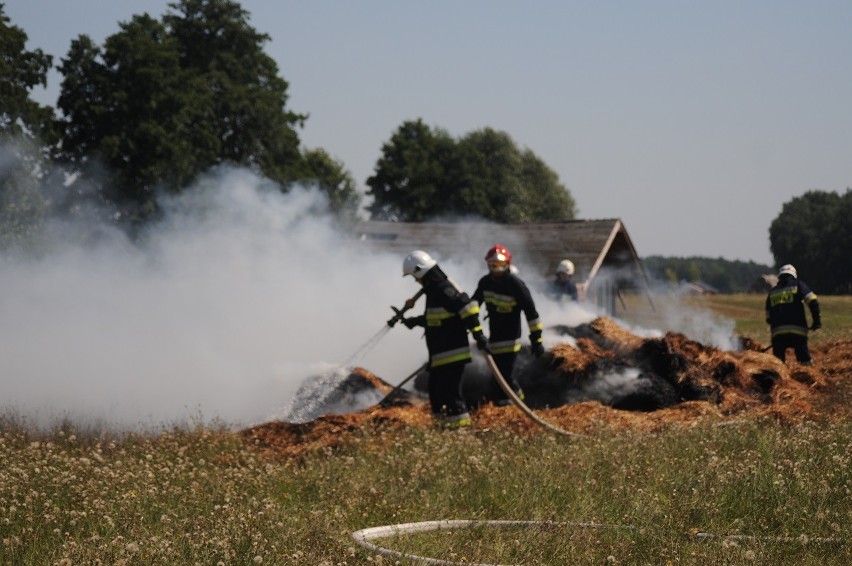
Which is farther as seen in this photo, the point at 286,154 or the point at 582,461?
the point at 286,154

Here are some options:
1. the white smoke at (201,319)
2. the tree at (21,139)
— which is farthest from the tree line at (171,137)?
the white smoke at (201,319)

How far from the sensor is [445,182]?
72500 millimetres

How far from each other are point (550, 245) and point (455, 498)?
1224 inches

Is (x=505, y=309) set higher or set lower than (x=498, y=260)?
lower

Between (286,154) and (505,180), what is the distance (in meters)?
27.9

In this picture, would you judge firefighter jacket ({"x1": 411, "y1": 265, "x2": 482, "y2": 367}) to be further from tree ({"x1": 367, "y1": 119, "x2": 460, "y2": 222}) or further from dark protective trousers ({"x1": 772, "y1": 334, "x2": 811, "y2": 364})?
tree ({"x1": 367, "y1": 119, "x2": 460, "y2": 222})

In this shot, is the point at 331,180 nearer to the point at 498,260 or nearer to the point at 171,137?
the point at 171,137

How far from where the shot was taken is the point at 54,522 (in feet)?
21.2

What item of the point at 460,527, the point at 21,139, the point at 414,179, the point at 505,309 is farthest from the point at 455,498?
the point at 414,179

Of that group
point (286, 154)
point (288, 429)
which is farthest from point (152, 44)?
point (288, 429)

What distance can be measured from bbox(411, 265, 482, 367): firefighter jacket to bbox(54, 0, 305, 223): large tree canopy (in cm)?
2683

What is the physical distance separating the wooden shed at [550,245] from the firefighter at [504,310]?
64.5 ft

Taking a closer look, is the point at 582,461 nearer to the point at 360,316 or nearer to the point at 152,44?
the point at 360,316

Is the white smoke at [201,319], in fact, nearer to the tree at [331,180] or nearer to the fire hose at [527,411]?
the fire hose at [527,411]
